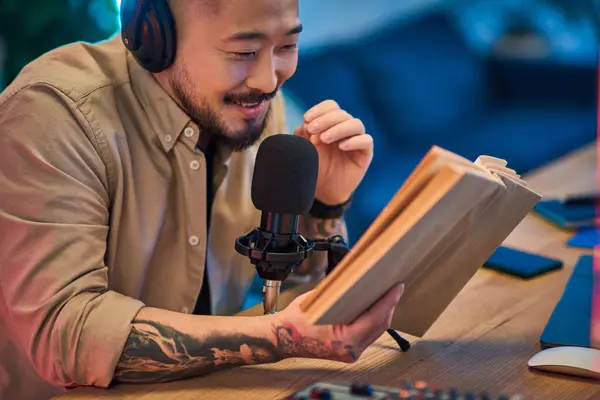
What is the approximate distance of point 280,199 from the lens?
1118mm

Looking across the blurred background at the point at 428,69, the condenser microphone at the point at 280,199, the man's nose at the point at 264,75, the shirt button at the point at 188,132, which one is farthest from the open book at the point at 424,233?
the blurred background at the point at 428,69

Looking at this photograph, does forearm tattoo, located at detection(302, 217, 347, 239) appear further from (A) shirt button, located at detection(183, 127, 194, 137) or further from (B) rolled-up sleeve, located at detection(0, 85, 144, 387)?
(B) rolled-up sleeve, located at detection(0, 85, 144, 387)

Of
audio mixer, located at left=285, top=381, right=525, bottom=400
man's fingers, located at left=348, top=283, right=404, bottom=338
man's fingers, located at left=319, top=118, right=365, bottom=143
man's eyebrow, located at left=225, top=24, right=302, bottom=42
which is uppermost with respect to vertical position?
man's eyebrow, located at left=225, top=24, right=302, bottom=42

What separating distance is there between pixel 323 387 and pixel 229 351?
182 millimetres

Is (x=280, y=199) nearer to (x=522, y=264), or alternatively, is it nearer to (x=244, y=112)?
(x=244, y=112)

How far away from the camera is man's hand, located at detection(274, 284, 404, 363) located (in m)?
1.04

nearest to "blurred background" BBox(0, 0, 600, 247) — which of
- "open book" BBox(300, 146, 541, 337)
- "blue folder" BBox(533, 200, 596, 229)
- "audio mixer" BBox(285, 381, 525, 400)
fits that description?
"blue folder" BBox(533, 200, 596, 229)

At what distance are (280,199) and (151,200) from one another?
14.5 inches

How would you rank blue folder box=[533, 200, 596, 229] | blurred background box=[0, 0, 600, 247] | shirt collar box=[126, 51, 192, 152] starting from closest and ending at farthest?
1. shirt collar box=[126, 51, 192, 152]
2. blue folder box=[533, 200, 596, 229]
3. blurred background box=[0, 0, 600, 247]

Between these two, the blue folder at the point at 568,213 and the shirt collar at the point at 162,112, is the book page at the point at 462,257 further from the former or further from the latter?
the blue folder at the point at 568,213

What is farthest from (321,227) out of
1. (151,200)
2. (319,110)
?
(151,200)

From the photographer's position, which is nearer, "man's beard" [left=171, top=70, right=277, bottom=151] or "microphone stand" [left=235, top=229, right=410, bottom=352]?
"microphone stand" [left=235, top=229, right=410, bottom=352]

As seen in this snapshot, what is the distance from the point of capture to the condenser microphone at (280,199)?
1.12m

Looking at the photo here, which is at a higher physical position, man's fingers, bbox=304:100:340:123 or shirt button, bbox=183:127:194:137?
man's fingers, bbox=304:100:340:123
